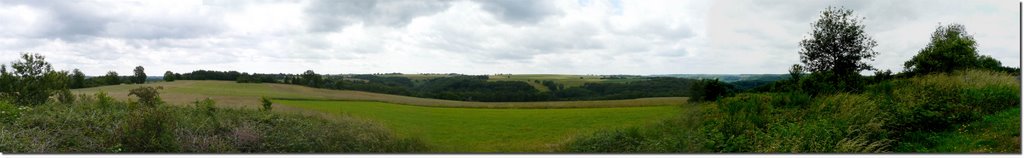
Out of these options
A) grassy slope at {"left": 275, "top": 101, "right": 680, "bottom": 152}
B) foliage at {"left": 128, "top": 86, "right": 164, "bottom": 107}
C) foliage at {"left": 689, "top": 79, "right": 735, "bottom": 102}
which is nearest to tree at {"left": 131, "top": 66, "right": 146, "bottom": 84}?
foliage at {"left": 128, "top": 86, "right": 164, "bottom": 107}

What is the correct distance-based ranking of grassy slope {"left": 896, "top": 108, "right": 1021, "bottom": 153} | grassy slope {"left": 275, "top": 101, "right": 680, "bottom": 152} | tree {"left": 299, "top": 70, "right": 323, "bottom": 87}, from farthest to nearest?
1. tree {"left": 299, "top": 70, "right": 323, "bottom": 87}
2. grassy slope {"left": 275, "top": 101, "right": 680, "bottom": 152}
3. grassy slope {"left": 896, "top": 108, "right": 1021, "bottom": 153}

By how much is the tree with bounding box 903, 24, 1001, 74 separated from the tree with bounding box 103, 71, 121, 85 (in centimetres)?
2159

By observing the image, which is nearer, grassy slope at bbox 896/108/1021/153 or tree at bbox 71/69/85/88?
grassy slope at bbox 896/108/1021/153

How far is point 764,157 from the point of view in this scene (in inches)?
359

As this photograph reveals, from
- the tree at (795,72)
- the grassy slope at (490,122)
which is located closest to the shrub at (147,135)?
the grassy slope at (490,122)

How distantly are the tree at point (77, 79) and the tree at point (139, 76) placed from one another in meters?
0.95

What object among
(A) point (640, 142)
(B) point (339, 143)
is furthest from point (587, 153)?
(B) point (339, 143)

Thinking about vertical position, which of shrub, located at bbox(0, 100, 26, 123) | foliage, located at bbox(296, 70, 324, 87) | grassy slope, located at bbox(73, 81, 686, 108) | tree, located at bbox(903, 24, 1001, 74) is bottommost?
shrub, located at bbox(0, 100, 26, 123)

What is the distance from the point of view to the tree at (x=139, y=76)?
38.9 ft

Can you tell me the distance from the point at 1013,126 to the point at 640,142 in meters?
6.28

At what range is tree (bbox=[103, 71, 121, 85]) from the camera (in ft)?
39.5

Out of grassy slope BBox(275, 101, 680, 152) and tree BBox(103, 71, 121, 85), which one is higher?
tree BBox(103, 71, 121, 85)

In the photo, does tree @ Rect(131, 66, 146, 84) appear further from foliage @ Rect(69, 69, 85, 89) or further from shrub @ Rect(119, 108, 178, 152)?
shrub @ Rect(119, 108, 178, 152)

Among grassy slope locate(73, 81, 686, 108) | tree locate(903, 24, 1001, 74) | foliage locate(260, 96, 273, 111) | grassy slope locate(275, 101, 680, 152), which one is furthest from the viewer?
tree locate(903, 24, 1001, 74)
